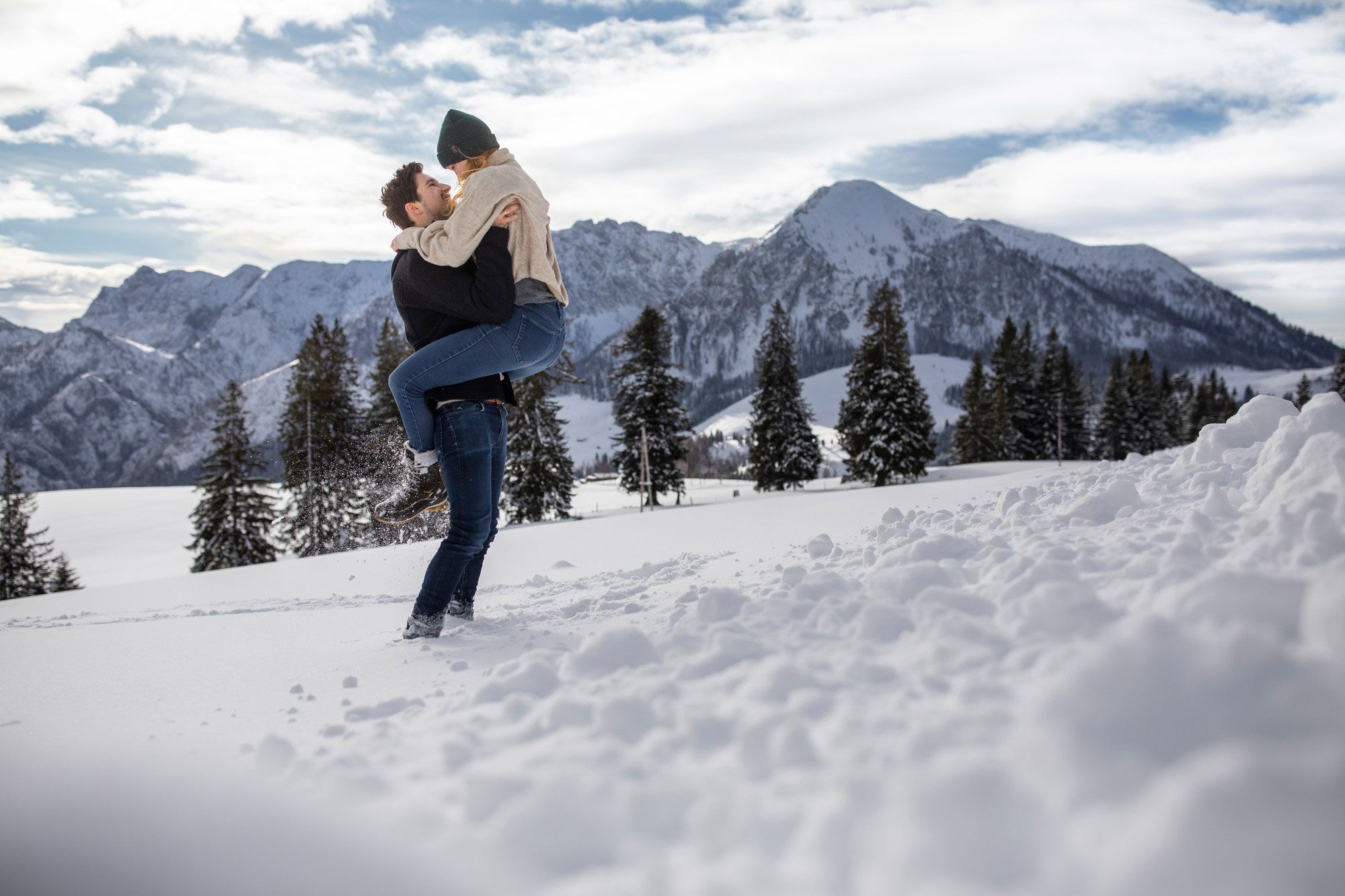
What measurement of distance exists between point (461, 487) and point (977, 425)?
48.2 metres

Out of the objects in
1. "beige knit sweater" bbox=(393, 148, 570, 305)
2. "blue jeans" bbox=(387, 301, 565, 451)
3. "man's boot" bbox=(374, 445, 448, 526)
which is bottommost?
"man's boot" bbox=(374, 445, 448, 526)

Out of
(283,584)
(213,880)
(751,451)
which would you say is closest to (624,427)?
(751,451)

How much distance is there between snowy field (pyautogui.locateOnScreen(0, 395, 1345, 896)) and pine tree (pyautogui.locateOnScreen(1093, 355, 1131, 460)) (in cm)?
5445

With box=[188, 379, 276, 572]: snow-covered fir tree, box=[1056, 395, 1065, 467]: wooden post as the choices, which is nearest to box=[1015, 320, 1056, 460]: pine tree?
box=[1056, 395, 1065, 467]: wooden post

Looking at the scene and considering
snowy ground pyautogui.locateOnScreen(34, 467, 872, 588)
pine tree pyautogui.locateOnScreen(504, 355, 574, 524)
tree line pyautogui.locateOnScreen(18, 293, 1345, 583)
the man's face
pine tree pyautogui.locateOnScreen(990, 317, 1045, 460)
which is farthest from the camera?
pine tree pyautogui.locateOnScreen(990, 317, 1045, 460)

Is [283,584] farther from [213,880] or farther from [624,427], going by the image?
[624,427]

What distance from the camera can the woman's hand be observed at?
312cm

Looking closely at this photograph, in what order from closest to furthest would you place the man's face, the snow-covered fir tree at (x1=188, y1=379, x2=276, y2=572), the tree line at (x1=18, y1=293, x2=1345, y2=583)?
the man's face → the tree line at (x1=18, y1=293, x2=1345, y2=583) → the snow-covered fir tree at (x1=188, y1=379, x2=276, y2=572)

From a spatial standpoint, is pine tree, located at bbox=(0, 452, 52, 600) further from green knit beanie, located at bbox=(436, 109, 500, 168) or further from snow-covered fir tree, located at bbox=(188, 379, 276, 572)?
green knit beanie, located at bbox=(436, 109, 500, 168)

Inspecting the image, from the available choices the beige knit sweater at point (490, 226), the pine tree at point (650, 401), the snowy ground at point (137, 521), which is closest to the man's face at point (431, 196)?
the beige knit sweater at point (490, 226)

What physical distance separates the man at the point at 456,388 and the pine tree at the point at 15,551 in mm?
34206

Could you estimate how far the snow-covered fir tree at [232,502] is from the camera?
24.0 m

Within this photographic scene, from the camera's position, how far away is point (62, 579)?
28484mm

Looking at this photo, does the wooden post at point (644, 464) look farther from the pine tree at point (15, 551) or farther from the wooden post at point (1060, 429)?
the wooden post at point (1060, 429)
